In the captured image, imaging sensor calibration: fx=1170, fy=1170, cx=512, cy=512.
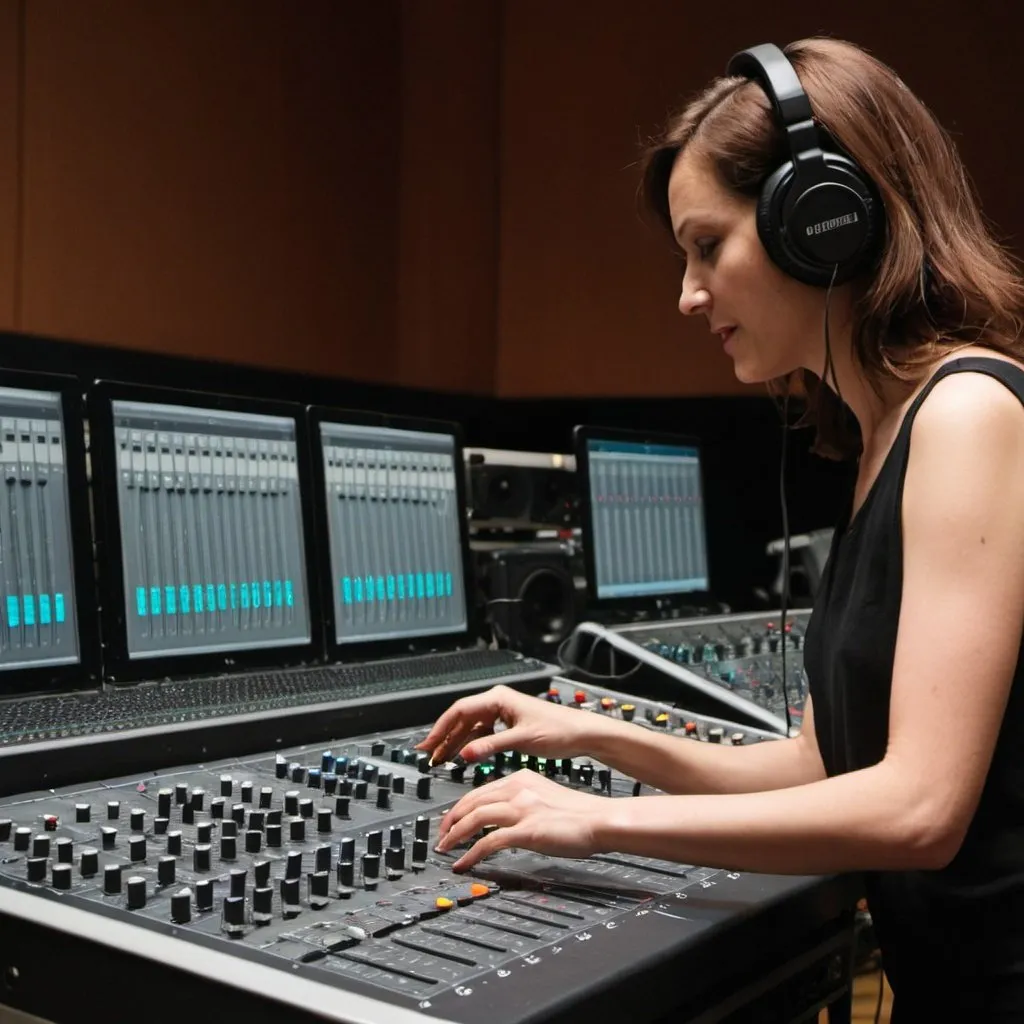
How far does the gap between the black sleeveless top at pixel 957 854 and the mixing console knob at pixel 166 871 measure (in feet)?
1.92

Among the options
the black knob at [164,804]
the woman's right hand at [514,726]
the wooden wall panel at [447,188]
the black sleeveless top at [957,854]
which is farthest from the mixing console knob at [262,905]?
the wooden wall panel at [447,188]

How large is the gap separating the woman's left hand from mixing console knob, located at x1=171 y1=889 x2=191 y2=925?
21 cm

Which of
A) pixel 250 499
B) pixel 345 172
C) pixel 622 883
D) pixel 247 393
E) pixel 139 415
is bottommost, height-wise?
pixel 622 883

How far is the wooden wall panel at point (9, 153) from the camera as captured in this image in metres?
1.76

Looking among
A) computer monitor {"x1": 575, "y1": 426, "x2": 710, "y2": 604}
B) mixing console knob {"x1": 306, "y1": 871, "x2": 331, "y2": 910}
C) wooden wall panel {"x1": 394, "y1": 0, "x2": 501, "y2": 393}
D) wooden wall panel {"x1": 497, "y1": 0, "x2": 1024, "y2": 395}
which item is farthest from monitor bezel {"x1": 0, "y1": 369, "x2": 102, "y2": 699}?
wooden wall panel {"x1": 497, "y1": 0, "x2": 1024, "y2": 395}

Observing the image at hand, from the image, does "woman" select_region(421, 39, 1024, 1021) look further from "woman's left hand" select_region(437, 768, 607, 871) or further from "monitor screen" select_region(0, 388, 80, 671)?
"monitor screen" select_region(0, 388, 80, 671)

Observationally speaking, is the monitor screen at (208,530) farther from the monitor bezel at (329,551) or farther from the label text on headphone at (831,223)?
the label text on headphone at (831,223)

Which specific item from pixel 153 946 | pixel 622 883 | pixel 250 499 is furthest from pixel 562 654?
pixel 153 946

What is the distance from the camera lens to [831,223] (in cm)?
100

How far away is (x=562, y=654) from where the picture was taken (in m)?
2.03

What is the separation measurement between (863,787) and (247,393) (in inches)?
71.6

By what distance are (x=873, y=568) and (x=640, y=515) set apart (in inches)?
59.2

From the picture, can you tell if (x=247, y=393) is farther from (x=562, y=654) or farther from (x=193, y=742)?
(x=193, y=742)

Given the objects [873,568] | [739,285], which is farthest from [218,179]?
[873,568]
